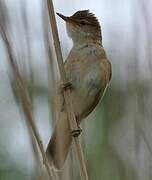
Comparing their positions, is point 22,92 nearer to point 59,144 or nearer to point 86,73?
point 59,144

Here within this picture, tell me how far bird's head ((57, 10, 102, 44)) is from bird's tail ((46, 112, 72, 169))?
40cm

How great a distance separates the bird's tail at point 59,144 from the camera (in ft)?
6.40

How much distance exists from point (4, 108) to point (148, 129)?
3.38 ft

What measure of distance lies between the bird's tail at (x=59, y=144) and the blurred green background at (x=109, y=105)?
0.12 ft

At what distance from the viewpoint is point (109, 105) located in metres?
2.31

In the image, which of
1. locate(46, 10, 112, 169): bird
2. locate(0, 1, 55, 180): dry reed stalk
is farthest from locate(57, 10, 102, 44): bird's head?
locate(0, 1, 55, 180): dry reed stalk

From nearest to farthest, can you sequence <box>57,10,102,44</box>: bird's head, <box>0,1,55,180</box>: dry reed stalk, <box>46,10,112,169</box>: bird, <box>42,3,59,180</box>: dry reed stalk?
<box>0,1,55,180</box>: dry reed stalk → <box>42,3,59,180</box>: dry reed stalk → <box>46,10,112,169</box>: bird → <box>57,10,102,44</box>: bird's head

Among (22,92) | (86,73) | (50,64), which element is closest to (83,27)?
(86,73)

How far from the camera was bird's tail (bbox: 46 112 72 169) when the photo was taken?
195 centimetres

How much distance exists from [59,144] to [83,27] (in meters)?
0.77

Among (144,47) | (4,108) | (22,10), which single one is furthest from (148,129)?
(4,108)

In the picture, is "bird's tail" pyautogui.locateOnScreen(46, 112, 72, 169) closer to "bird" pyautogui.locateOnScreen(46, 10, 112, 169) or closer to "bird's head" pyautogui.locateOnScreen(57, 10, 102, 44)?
"bird" pyautogui.locateOnScreen(46, 10, 112, 169)

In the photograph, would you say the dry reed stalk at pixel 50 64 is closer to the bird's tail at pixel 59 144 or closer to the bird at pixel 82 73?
the bird's tail at pixel 59 144

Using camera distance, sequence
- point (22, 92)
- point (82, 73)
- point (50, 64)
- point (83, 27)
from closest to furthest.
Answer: point (22, 92) → point (50, 64) → point (82, 73) → point (83, 27)
